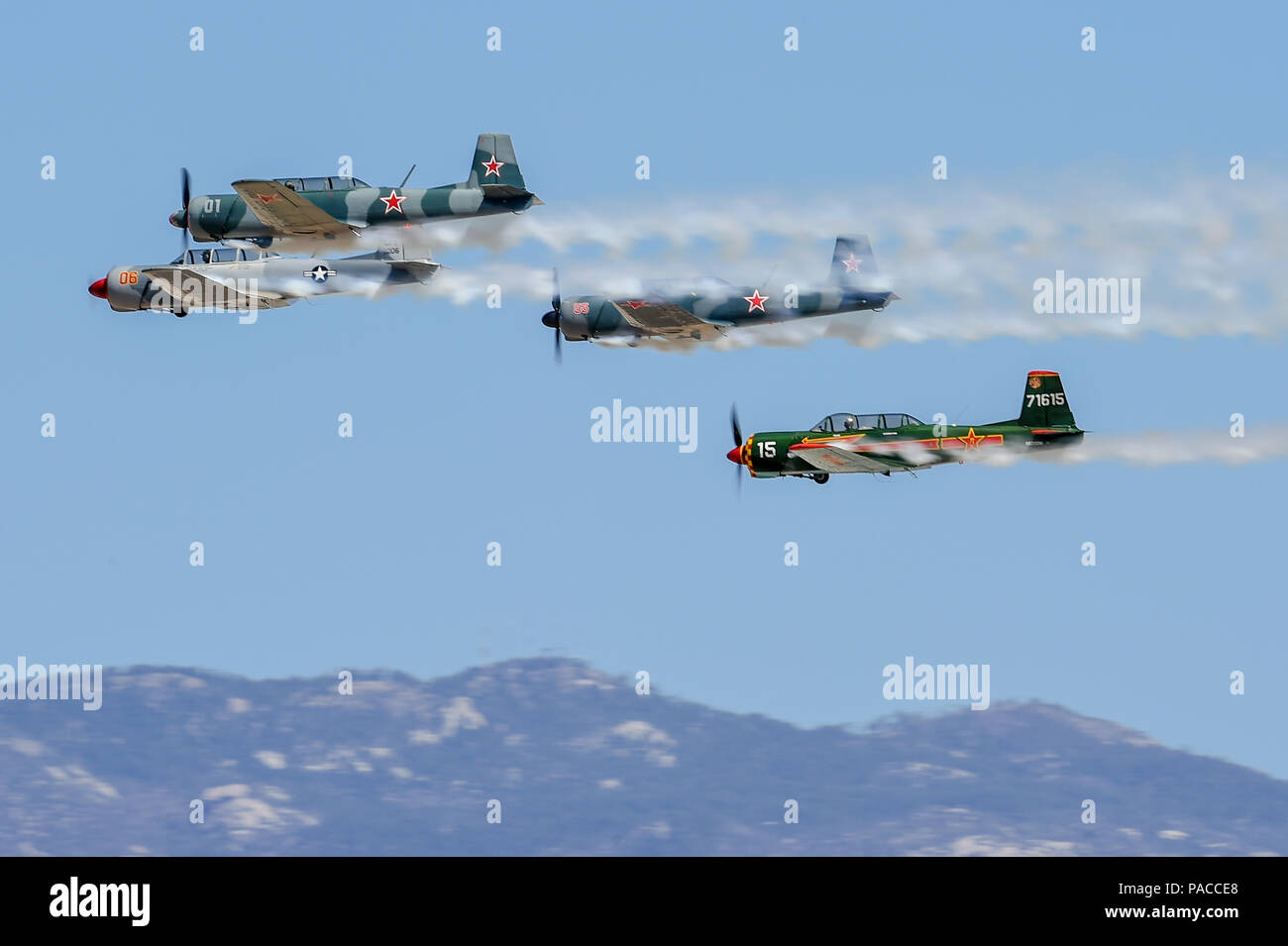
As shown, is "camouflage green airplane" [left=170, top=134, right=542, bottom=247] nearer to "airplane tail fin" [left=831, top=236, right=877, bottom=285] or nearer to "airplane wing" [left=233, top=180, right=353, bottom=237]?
"airplane wing" [left=233, top=180, right=353, bottom=237]

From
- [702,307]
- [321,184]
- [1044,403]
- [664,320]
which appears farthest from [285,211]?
[1044,403]

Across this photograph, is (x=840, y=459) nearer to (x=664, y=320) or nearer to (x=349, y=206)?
(x=664, y=320)

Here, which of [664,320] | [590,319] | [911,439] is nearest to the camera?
[911,439]

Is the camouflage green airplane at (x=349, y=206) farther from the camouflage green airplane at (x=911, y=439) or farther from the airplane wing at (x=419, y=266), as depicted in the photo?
the camouflage green airplane at (x=911, y=439)

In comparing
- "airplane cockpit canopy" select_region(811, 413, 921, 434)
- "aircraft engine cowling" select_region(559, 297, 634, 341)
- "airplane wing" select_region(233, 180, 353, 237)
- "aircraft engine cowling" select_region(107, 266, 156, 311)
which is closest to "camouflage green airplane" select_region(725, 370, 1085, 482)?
"airplane cockpit canopy" select_region(811, 413, 921, 434)
